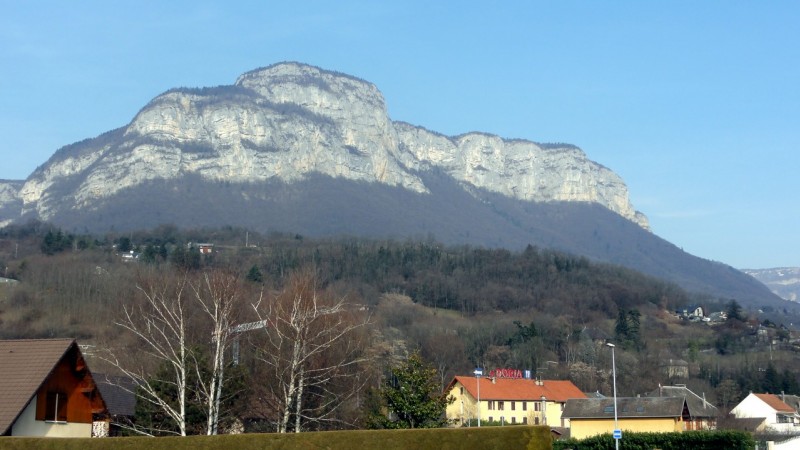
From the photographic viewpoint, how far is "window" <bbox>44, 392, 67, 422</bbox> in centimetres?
3550

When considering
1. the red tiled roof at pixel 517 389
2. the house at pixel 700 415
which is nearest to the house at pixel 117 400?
the house at pixel 700 415

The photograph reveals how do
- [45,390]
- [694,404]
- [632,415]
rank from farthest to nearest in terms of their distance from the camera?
[694,404], [632,415], [45,390]

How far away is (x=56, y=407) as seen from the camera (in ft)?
118

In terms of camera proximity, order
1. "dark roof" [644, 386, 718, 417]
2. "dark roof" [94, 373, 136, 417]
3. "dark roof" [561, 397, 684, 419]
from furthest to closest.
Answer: "dark roof" [644, 386, 718, 417], "dark roof" [561, 397, 684, 419], "dark roof" [94, 373, 136, 417]

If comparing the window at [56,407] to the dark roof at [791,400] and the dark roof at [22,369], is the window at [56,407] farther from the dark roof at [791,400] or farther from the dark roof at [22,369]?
the dark roof at [791,400]

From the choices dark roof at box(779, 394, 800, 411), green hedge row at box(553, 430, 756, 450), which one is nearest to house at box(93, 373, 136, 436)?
green hedge row at box(553, 430, 756, 450)

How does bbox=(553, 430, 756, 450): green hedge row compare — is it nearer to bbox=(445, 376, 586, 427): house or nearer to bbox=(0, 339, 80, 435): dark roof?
bbox=(0, 339, 80, 435): dark roof

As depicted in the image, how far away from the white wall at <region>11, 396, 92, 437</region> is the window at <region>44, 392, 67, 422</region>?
0.22 m

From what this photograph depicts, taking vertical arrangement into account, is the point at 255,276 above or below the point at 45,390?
above

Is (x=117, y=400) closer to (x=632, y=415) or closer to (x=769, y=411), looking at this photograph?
(x=632, y=415)

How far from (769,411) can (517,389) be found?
87.7 feet

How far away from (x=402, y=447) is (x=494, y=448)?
2696 mm

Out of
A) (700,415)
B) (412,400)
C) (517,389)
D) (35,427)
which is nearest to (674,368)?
(517,389)

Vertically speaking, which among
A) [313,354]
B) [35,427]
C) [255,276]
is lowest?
[35,427]
